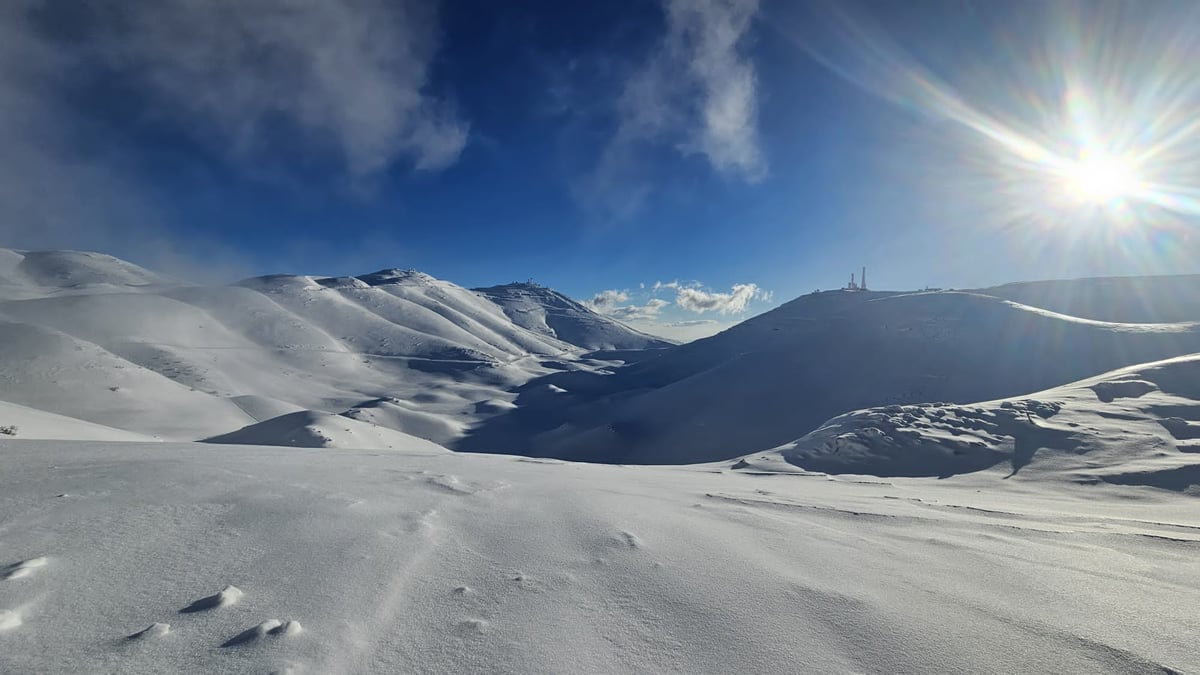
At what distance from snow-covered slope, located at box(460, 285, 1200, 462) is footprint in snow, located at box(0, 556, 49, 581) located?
3602cm

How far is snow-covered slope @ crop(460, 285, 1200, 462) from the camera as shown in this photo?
33.0 metres

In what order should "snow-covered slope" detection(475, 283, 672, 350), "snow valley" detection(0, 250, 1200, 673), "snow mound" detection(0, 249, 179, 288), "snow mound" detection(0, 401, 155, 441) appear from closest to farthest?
"snow valley" detection(0, 250, 1200, 673)
"snow mound" detection(0, 401, 155, 441)
"snow mound" detection(0, 249, 179, 288)
"snow-covered slope" detection(475, 283, 672, 350)

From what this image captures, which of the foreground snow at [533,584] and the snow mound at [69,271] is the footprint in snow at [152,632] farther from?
the snow mound at [69,271]

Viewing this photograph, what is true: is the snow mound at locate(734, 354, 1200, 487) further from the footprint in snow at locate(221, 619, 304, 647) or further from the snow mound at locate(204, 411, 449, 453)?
the snow mound at locate(204, 411, 449, 453)

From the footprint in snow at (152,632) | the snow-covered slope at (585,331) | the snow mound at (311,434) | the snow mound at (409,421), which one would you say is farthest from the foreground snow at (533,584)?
the snow-covered slope at (585,331)

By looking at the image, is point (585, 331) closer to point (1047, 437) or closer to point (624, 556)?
point (1047, 437)

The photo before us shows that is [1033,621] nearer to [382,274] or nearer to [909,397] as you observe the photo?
[909,397]

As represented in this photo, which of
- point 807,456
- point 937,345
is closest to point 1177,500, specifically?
point 807,456

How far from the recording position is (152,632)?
2.36 meters

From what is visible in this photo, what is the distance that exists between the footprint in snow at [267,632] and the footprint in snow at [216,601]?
37 cm

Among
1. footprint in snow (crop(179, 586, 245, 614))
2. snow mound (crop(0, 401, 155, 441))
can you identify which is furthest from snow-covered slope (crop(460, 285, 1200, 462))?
footprint in snow (crop(179, 586, 245, 614))

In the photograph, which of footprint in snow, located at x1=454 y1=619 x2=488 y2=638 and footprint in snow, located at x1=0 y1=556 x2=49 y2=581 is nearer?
footprint in snow, located at x1=454 y1=619 x2=488 y2=638

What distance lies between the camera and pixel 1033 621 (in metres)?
2.93

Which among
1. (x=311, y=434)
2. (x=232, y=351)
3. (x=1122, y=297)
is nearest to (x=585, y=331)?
(x=232, y=351)
